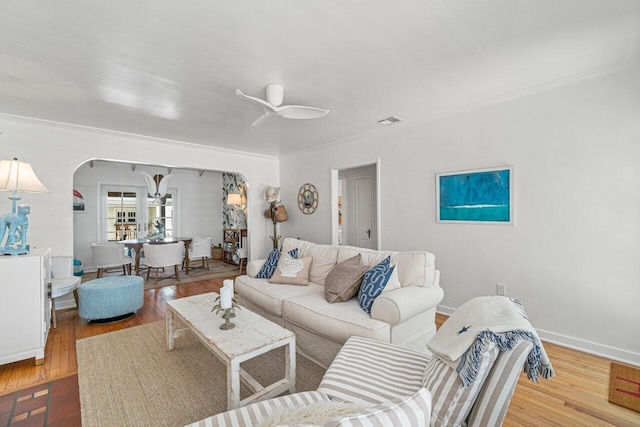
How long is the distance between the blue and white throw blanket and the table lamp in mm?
3428

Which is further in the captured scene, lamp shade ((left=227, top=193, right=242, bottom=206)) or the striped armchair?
lamp shade ((left=227, top=193, right=242, bottom=206))

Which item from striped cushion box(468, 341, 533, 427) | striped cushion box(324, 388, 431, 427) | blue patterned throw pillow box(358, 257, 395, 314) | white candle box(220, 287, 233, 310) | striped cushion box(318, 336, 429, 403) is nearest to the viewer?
striped cushion box(324, 388, 431, 427)

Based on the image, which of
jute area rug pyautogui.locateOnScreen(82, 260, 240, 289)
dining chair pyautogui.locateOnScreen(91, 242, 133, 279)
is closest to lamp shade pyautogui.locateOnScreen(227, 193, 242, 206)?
jute area rug pyautogui.locateOnScreen(82, 260, 240, 289)

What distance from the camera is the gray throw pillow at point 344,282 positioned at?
2.43 metres

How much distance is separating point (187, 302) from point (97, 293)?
1484 millimetres

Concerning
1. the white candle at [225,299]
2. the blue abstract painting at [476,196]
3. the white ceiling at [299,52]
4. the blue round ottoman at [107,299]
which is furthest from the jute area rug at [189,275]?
the blue abstract painting at [476,196]

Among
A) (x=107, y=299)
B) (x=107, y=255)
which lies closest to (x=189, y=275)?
(x=107, y=255)

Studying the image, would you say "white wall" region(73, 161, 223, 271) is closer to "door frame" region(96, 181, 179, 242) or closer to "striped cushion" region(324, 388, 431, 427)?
"door frame" region(96, 181, 179, 242)

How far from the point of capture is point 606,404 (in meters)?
1.83

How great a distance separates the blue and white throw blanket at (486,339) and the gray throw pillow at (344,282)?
1202mm

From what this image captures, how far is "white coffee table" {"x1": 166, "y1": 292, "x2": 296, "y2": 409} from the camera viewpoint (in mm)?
1594

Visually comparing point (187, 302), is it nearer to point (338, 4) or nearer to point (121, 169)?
point (338, 4)

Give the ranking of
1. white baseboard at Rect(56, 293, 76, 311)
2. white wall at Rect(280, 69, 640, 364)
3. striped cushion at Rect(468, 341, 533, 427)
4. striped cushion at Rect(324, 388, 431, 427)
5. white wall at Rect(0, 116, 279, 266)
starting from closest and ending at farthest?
striped cushion at Rect(324, 388, 431, 427), striped cushion at Rect(468, 341, 533, 427), white wall at Rect(280, 69, 640, 364), white wall at Rect(0, 116, 279, 266), white baseboard at Rect(56, 293, 76, 311)

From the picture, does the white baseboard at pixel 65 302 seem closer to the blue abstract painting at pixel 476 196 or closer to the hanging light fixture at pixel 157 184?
the hanging light fixture at pixel 157 184
